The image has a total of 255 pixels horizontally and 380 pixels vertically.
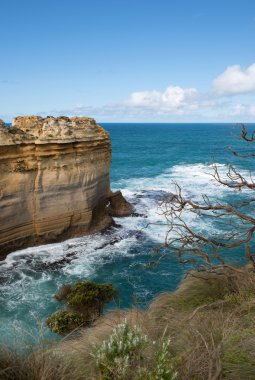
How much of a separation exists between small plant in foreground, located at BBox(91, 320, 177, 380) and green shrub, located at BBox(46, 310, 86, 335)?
7793 mm

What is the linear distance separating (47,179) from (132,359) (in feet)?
55.0

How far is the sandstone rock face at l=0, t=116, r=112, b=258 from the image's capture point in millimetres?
19031

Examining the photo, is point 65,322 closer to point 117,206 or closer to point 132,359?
point 132,359

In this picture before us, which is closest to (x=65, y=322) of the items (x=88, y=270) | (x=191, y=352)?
(x=88, y=270)

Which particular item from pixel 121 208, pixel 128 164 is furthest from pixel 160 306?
pixel 128 164

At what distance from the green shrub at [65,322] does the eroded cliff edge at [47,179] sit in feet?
26.1

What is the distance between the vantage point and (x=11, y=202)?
19.1 m

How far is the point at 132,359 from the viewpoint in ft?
15.5

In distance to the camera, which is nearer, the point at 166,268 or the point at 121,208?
the point at 166,268

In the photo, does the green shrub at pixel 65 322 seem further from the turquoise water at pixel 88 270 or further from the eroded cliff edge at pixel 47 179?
the eroded cliff edge at pixel 47 179

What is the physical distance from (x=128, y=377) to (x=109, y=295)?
31.3 feet

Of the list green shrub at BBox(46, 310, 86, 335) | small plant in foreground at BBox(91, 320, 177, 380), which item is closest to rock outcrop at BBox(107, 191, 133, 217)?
green shrub at BBox(46, 310, 86, 335)

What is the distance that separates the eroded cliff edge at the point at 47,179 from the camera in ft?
62.4

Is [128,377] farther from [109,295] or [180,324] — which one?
[109,295]
